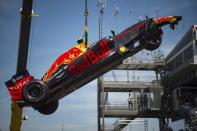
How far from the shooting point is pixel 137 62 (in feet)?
131

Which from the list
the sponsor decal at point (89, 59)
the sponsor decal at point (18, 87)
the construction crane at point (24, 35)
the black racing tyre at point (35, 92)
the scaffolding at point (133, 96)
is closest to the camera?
the construction crane at point (24, 35)

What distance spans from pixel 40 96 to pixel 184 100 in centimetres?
2450

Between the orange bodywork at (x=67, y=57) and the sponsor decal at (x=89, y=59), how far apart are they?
1.46ft

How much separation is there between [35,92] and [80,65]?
2.53 m

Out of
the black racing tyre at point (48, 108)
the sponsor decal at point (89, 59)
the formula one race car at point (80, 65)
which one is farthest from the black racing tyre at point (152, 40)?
the black racing tyre at point (48, 108)

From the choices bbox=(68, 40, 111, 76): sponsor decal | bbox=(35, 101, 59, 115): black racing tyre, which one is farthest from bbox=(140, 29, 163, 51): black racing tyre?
bbox=(35, 101, 59, 115): black racing tyre

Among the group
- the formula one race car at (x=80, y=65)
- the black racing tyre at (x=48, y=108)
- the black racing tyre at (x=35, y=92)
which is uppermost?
the formula one race car at (x=80, y=65)

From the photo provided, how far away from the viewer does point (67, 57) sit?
1728cm

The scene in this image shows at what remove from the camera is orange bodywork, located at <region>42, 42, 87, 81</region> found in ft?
56.4

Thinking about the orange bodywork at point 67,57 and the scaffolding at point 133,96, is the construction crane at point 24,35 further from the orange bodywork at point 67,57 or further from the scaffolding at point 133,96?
the scaffolding at point 133,96

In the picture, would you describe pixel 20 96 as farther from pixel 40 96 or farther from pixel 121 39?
pixel 121 39

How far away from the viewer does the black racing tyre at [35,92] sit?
626 inches

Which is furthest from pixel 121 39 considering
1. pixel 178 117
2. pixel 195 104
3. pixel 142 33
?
pixel 178 117

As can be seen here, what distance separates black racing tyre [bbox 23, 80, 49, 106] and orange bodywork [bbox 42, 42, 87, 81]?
1.03 m
